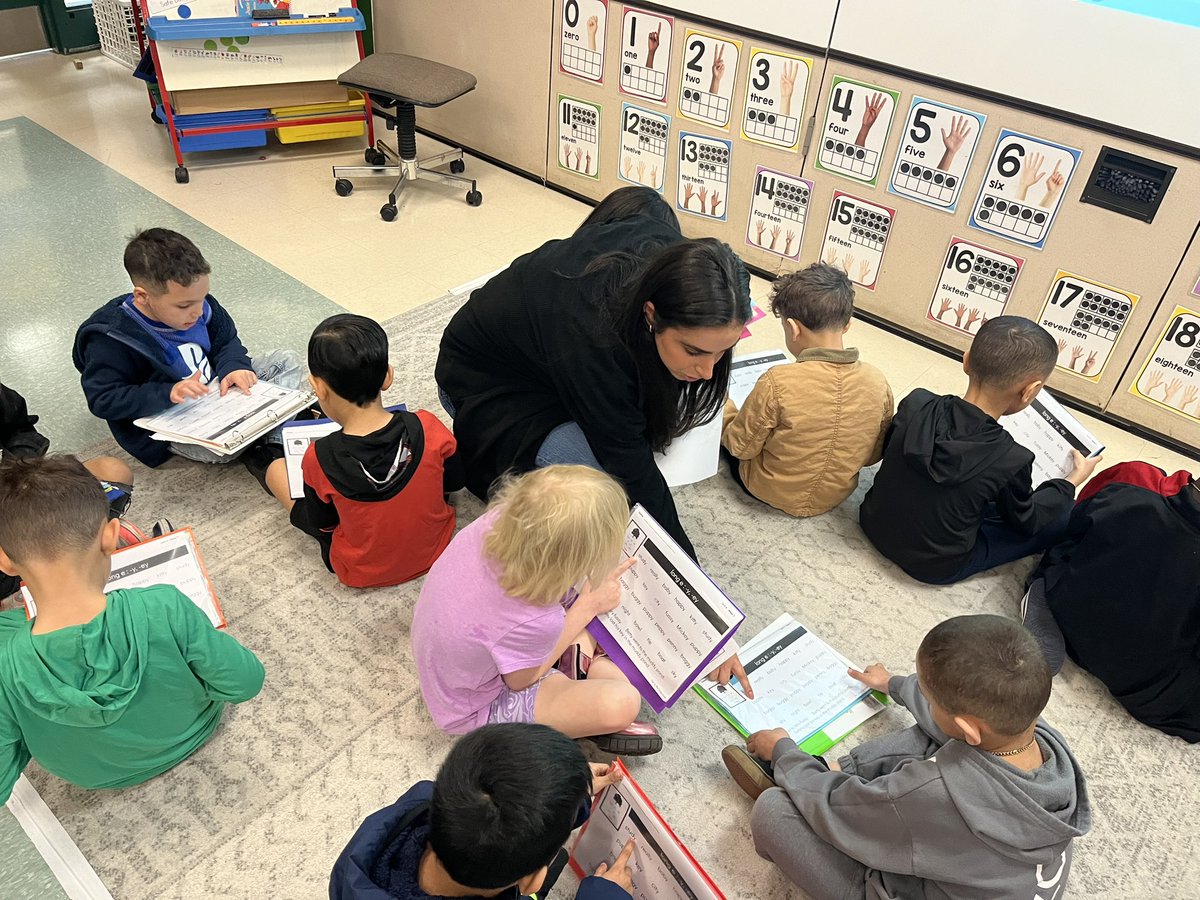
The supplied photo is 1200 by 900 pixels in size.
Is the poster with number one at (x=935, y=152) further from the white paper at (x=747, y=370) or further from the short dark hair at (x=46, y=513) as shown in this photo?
the short dark hair at (x=46, y=513)

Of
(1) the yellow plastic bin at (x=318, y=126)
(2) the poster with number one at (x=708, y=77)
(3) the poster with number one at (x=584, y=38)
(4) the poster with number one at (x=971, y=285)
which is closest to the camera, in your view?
(4) the poster with number one at (x=971, y=285)

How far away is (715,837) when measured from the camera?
1690 mm

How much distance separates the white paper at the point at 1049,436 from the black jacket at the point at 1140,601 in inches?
12.2

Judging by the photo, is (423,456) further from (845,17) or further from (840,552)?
(845,17)

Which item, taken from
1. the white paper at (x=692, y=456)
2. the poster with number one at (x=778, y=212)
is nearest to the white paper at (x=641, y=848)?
the white paper at (x=692, y=456)

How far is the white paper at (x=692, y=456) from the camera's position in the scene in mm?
2230

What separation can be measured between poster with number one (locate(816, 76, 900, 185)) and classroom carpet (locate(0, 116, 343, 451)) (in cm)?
185

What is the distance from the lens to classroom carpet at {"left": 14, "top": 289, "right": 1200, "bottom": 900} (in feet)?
5.29

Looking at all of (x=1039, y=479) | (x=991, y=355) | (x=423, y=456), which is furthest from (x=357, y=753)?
(x=1039, y=479)

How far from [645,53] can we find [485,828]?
3.08m

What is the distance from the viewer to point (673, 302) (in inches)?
62.4

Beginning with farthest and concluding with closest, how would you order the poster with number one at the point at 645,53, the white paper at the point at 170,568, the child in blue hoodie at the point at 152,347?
the poster with number one at the point at 645,53 → the child in blue hoodie at the point at 152,347 → the white paper at the point at 170,568

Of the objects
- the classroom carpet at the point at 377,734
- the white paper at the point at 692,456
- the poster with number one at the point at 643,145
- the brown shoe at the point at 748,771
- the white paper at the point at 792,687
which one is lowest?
the classroom carpet at the point at 377,734

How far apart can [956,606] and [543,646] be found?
1.20 m
